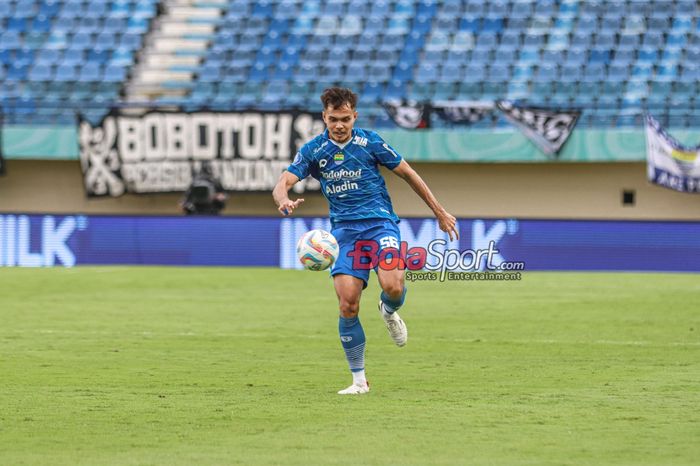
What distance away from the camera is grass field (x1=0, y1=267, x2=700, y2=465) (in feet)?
24.5

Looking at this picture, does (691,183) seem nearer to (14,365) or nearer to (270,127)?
(270,127)

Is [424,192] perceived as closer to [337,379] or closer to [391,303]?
[391,303]

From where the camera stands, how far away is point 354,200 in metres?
10.3

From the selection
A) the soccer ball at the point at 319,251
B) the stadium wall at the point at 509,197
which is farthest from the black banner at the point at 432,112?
the soccer ball at the point at 319,251

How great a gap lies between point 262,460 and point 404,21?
28.0 meters

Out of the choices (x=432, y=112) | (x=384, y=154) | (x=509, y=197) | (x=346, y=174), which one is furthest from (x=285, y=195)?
(x=509, y=197)

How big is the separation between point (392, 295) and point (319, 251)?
652mm

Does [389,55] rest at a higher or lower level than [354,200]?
higher

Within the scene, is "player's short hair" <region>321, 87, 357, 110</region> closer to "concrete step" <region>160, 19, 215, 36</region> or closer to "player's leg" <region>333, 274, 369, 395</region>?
"player's leg" <region>333, 274, 369, 395</region>

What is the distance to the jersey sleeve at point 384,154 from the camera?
10.1 meters

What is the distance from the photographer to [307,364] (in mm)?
11797

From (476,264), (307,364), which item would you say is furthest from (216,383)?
(476,264)

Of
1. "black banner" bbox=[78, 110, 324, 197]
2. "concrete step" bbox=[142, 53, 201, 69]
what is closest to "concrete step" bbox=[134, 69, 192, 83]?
"concrete step" bbox=[142, 53, 201, 69]

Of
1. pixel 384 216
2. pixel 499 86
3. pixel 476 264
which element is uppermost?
pixel 499 86
